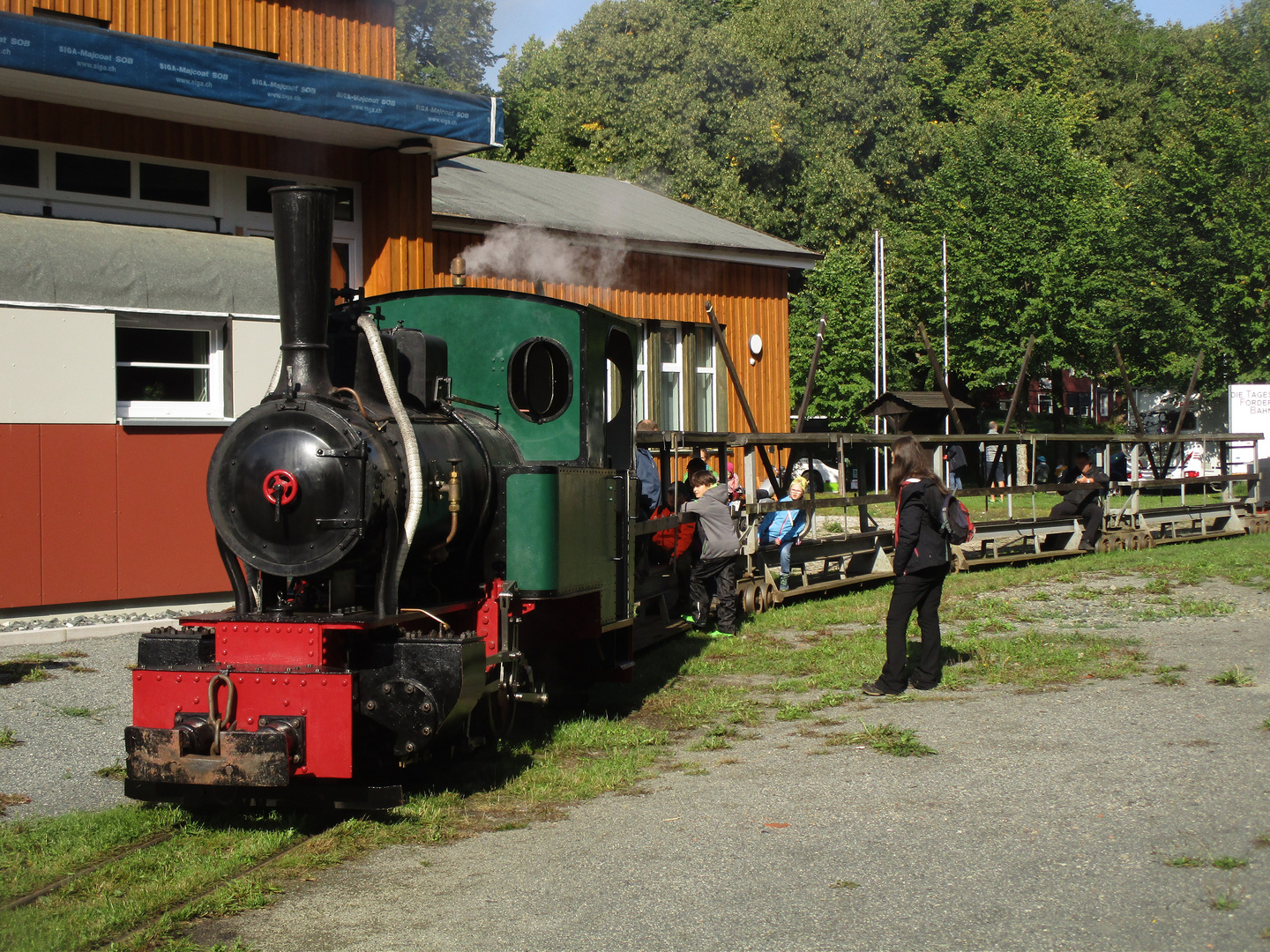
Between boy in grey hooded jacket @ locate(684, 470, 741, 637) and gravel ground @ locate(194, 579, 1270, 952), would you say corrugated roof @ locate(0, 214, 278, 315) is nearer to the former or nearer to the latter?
boy in grey hooded jacket @ locate(684, 470, 741, 637)

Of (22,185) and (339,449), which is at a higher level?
(22,185)

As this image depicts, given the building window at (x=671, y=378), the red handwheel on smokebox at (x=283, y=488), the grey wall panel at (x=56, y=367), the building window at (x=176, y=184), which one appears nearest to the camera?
the red handwheel on smokebox at (x=283, y=488)

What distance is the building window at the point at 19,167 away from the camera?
33.6 ft

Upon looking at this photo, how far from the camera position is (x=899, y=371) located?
114 feet

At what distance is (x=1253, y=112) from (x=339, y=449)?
35.8m

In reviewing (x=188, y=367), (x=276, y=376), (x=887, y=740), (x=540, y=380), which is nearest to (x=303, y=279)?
(x=276, y=376)

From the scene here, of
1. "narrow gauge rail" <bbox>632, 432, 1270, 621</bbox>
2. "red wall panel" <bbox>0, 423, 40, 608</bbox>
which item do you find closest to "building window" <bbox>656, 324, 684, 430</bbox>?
"narrow gauge rail" <bbox>632, 432, 1270, 621</bbox>

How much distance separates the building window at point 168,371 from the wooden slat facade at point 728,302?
5451mm

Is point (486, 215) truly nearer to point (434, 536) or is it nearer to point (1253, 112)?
point (434, 536)

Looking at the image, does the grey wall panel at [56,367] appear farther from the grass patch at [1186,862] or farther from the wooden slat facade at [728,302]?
the grass patch at [1186,862]

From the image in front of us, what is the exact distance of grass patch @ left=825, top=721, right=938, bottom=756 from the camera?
6.30m

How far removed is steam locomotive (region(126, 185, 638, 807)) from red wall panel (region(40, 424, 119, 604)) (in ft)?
16.8

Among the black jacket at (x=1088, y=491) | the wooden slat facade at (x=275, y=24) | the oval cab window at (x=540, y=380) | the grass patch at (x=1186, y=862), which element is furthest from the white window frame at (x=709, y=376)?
the grass patch at (x=1186, y=862)

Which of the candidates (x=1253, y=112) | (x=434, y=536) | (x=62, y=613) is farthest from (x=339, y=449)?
(x=1253, y=112)
